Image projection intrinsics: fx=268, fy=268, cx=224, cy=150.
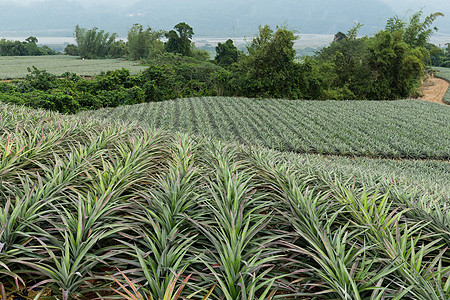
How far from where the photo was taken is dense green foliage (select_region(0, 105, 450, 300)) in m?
1.27

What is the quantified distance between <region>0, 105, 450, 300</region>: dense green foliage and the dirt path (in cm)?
2309

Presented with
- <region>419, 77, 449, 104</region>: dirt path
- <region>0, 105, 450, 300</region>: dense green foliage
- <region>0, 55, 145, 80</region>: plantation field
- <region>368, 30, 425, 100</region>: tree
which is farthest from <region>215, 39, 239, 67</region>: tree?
<region>0, 105, 450, 300</region>: dense green foliage

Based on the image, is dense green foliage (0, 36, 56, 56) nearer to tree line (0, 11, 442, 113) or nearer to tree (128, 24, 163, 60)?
tree (128, 24, 163, 60)

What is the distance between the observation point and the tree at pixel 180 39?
128ft

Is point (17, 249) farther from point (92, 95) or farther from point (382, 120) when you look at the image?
point (92, 95)

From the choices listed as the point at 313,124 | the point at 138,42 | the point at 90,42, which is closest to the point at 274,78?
the point at 313,124

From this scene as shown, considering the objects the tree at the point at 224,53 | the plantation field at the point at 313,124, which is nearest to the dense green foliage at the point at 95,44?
the tree at the point at 224,53

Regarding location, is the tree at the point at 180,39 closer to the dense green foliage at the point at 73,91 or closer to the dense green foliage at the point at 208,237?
the dense green foliage at the point at 73,91

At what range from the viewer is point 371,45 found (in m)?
19.9

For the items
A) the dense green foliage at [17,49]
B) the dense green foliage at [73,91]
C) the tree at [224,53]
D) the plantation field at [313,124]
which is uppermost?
the dense green foliage at [17,49]

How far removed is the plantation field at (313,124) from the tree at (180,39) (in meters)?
29.1

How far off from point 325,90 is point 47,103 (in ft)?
58.6

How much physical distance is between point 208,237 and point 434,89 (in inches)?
1191

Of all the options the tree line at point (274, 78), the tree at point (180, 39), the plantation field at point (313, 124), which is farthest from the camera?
the tree at point (180, 39)
